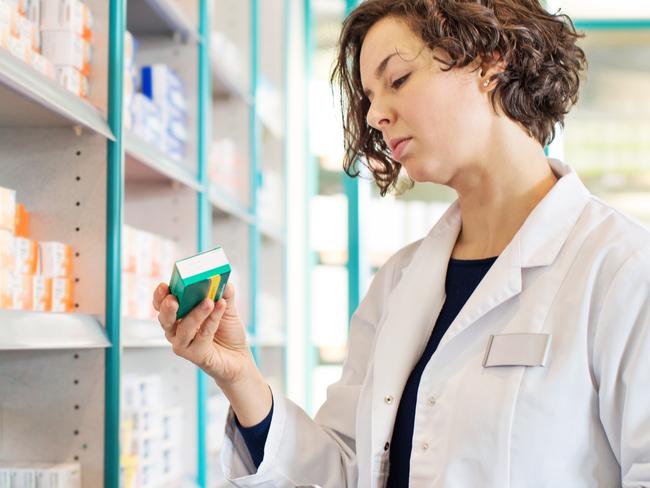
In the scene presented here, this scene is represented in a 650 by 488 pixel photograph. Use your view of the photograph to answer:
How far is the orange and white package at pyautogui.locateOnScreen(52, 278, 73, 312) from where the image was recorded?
1.94 metres

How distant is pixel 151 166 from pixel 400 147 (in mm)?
1020

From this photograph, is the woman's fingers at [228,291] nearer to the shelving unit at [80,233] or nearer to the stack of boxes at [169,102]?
the shelving unit at [80,233]

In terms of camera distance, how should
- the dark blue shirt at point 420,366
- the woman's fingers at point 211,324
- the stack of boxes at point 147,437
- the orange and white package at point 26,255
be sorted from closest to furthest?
the woman's fingers at point 211,324
the dark blue shirt at point 420,366
the orange and white package at point 26,255
the stack of boxes at point 147,437

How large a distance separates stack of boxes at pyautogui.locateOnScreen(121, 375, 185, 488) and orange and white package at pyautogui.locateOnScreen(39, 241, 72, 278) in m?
0.54

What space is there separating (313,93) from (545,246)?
3978mm

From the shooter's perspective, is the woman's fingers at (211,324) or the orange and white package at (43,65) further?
the orange and white package at (43,65)

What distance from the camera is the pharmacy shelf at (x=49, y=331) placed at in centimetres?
158

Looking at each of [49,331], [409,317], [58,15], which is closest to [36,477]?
[49,331]

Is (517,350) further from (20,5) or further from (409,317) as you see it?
(20,5)

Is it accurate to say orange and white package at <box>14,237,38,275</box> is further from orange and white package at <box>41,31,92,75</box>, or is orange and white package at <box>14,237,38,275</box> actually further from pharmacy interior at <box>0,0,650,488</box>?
orange and white package at <box>41,31,92,75</box>

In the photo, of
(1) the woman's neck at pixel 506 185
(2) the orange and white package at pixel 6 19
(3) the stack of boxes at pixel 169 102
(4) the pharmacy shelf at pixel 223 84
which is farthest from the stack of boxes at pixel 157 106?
(1) the woman's neck at pixel 506 185

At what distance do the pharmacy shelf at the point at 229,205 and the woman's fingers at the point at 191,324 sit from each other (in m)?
1.66

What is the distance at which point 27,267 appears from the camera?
5.99 feet

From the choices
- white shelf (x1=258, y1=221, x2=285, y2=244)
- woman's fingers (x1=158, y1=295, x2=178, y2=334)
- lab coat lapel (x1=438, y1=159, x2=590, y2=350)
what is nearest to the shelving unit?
woman's fingers (x1=158, y1=295, x2=178, y2=334)
